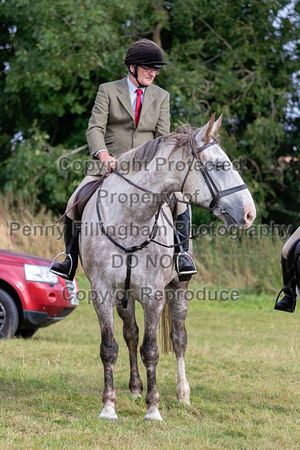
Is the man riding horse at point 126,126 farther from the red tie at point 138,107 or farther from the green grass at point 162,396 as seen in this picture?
the green grass at point 162,396

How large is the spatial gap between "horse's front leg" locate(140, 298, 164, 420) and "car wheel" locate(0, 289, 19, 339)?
13.5 feet

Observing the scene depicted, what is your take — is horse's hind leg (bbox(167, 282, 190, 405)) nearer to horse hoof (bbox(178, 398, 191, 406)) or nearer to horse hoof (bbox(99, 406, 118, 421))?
horse hoof (bbox(178, 398, 191, 406))

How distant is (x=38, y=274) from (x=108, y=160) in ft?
14.2

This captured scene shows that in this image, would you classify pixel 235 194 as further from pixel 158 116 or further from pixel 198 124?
pixel 198 124

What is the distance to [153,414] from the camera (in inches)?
219

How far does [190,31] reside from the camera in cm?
2202

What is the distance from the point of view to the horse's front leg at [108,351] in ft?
18.2

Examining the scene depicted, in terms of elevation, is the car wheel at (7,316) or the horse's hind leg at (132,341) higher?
the horse's hind leg at (132,341)

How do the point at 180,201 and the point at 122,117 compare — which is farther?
the point at 122,117

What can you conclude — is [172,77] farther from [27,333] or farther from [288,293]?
[288,293]

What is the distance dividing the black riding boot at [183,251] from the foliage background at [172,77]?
42.9 ft

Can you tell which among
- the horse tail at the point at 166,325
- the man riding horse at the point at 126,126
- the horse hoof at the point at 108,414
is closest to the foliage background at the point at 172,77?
the horse tail at the point at 166,325

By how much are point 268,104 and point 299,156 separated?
7.07 ft

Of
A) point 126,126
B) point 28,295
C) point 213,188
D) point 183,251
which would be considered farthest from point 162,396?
point 28,295
